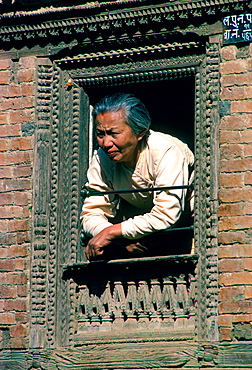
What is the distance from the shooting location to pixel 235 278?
48.2ft

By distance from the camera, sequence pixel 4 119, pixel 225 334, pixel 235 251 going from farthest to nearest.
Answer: pixel 4 119, pixel 235 251, pixel 225 334

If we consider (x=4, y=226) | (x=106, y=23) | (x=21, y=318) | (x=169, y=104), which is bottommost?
(x=21, y=318)

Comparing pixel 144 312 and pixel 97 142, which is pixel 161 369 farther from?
pixel 97 142

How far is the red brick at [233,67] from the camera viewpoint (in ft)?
50.6

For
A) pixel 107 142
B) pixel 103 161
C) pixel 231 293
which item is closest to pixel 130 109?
pixel 107 142

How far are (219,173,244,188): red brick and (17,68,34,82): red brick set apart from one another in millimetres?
2452

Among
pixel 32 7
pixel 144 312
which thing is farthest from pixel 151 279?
pixel 32 7

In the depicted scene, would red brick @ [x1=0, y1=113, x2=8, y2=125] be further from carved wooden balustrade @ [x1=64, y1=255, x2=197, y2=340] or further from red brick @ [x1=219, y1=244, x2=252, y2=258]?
red brick @ [x1=219, y1=244, x2=252, y2=258]

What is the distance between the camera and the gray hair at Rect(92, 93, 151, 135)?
15648 millimetres

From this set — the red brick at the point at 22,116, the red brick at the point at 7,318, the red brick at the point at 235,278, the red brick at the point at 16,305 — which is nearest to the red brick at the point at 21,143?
the red brick at the point at 22,116

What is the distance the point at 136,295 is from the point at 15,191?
175 centimetres

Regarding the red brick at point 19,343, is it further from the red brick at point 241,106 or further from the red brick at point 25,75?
the red brick at point 241,106

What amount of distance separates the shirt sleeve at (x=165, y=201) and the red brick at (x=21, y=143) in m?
1.39

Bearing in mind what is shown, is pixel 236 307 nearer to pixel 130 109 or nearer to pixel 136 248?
pixel 136 248
